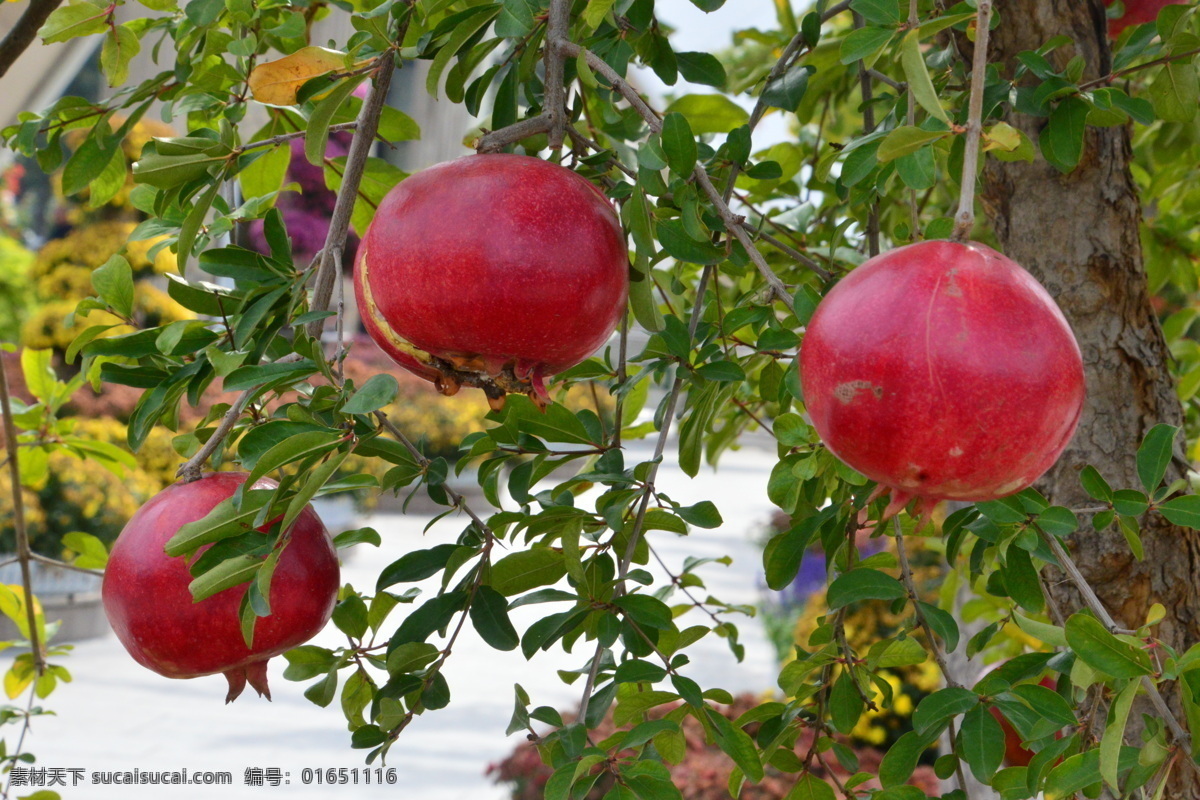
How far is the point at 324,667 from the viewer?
2.84ft

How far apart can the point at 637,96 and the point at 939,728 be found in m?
0.53

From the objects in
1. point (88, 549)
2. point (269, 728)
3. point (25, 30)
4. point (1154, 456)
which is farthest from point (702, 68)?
point (269, 728)

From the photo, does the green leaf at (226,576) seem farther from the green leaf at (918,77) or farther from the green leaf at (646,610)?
the green leaf at (918,77)

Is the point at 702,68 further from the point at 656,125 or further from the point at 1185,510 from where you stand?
the point at 1185,510

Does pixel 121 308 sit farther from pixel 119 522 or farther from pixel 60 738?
pixel 119 522

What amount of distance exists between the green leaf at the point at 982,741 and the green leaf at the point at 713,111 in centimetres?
67

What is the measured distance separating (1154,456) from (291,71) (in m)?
0.68

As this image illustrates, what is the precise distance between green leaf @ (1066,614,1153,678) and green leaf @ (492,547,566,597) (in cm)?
39

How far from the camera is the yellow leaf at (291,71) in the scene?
74cm

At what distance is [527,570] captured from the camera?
86 centimetres

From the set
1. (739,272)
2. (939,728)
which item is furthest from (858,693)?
(739,272)

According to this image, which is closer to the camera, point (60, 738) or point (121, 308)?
point (121, 308)

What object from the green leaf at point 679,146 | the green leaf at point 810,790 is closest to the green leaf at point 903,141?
the green leaf at point 679,146

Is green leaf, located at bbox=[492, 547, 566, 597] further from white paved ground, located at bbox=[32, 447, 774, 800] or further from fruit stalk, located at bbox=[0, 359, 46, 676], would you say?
white paved ground, located at bbox=[32, 447, 774, 800]
